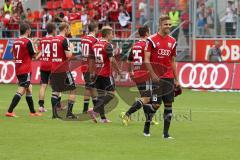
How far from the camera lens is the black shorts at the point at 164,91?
14859 millimetres

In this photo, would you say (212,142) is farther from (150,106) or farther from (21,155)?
(21,155)

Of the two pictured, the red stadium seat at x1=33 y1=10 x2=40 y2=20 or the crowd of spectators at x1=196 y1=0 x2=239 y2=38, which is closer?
the crowd of spectators at x1=196 y1=0 x2=239 y2=38

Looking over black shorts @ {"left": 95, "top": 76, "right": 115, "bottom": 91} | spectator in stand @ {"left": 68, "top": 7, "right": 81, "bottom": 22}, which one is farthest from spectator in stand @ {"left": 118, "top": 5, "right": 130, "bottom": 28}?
black shorts @ {"left": 95, "top": 76, "right": 115, "bottom": 91}

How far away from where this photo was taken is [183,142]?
14820 mm

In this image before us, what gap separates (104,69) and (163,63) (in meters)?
3.36

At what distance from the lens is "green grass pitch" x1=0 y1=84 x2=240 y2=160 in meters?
13.1

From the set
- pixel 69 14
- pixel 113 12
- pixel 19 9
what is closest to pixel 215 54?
pixel 113 12

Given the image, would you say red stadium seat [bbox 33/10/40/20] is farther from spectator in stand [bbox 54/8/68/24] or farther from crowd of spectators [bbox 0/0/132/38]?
spectator in stand [bbox 54/8/68/24]

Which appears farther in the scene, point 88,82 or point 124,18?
point 124,18

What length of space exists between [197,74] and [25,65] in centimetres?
1181

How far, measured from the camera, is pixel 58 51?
1925 cm

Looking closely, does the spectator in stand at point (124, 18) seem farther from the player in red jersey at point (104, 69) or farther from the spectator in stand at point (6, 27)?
the player in red jersey at point (104, 69)

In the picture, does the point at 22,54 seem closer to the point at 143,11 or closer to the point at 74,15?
the point at 143,11

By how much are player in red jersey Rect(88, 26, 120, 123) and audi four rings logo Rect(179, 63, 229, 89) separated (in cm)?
1158
